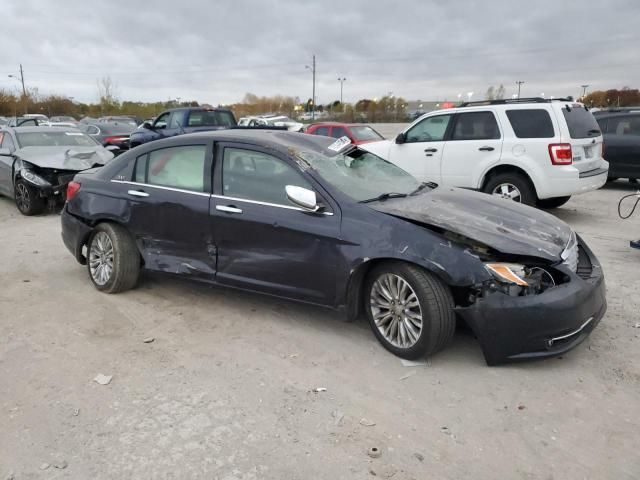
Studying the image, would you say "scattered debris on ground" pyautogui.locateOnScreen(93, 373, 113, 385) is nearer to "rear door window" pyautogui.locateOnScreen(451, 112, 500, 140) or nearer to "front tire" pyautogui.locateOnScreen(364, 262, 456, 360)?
"front tire" pyautogui.locateOnScreen(364, 262, 456, 360)

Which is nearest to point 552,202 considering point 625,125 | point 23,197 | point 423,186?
point 625,125

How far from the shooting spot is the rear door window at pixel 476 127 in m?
8.21

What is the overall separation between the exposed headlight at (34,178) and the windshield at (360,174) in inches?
246

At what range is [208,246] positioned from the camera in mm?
4465

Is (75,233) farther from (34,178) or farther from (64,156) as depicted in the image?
(64,156)

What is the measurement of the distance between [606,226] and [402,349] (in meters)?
5.50

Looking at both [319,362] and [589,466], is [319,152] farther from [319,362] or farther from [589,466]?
[589,466]

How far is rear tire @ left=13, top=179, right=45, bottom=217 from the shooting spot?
8.84m

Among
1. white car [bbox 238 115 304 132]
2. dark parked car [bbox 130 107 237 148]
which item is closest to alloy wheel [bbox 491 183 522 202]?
dark parked car [bbox 130 107 237 148]

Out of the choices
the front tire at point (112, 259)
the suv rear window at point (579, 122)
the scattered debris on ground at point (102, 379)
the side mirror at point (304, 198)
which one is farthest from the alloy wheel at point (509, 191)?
the scattered debris on ground at point (102, 379)

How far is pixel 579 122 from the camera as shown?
786cm

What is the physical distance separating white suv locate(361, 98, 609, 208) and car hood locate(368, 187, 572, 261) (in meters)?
3.56

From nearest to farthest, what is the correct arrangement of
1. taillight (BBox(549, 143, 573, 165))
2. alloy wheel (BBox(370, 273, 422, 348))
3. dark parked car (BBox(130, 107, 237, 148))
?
1. alloy wheel (BBox(370, 273, 422, 348))
2. taillight (BBox(549, 143, 573, 165))
3. dark parked car (BBox(130, 107, 237, 148))

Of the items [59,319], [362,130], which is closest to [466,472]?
[59,319]
